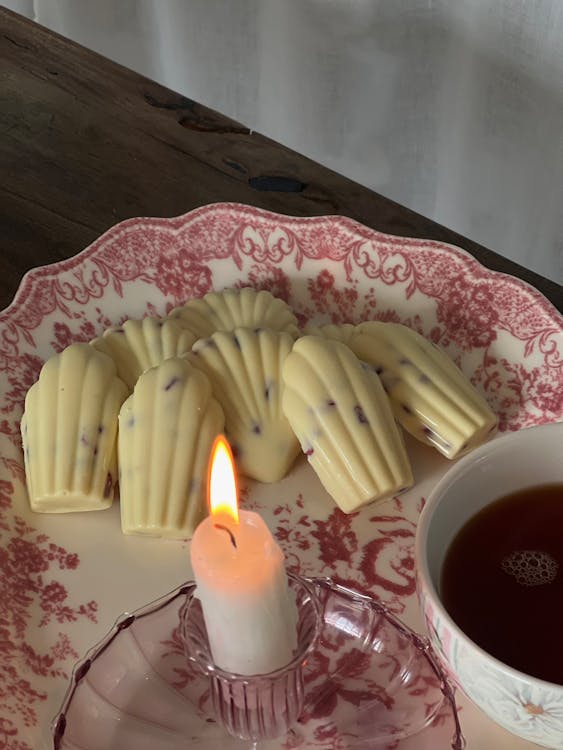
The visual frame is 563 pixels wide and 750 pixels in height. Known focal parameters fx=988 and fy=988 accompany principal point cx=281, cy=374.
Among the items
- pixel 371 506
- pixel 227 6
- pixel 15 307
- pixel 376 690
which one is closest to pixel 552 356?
pixel 371 506

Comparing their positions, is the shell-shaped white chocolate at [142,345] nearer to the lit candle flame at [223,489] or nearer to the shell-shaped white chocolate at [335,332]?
the shell-shaped white chocolate at [335,332]

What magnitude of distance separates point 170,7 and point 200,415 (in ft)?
2.63

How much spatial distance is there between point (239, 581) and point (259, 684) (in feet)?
0.27

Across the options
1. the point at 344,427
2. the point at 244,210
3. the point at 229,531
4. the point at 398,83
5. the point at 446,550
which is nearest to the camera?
the point at 229,531

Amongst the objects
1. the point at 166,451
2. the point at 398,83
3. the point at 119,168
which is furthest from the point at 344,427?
the point at 398,83

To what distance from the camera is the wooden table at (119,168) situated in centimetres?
82

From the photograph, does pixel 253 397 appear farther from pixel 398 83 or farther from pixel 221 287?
pixel 398 83

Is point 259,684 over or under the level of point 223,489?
under

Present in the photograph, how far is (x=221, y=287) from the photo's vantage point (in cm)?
79

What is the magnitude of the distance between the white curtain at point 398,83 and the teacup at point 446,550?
0.63 m

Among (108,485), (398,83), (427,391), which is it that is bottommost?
(108,485)

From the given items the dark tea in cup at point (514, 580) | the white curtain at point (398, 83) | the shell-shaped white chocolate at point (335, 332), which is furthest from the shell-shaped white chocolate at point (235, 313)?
the white curtain at point (398, 83)

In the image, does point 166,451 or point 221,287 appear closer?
point 166,451

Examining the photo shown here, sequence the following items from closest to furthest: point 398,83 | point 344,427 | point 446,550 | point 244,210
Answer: point 446,550, point 344,427, point 244,210, point 398,83
